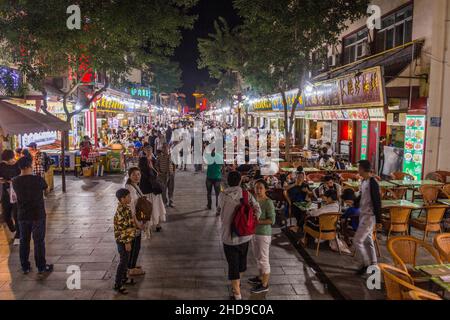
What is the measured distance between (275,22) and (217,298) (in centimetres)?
1156

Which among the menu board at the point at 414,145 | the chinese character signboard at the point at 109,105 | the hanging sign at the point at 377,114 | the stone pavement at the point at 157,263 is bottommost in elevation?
the stone pavement at the point at 157,263

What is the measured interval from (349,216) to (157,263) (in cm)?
386

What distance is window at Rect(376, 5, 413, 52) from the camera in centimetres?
1438

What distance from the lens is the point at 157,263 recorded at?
7406mm

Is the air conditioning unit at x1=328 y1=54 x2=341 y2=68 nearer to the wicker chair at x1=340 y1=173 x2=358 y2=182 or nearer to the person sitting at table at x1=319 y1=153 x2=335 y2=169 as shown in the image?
the person sitting at table at x1=319 y1=153 x2=335 y2=169

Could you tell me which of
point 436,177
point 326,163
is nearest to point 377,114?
point 436,177

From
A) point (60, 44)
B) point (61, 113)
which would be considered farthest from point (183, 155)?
point (60, 44)

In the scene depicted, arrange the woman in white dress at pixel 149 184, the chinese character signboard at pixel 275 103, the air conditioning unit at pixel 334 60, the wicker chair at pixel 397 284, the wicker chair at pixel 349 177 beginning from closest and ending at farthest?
the wicker chair at pixel 397 284
the woman in white dress at pixel 149 184
the wicker chair at pixel 349 177
the chinese character signboard at pixel 275 103
the air conditioning unit at pixel 334 60

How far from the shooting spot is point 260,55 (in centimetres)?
1620

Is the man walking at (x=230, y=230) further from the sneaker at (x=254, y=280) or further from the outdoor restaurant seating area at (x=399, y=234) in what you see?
the outdoor restaurant seating area at (x=399, y=234)

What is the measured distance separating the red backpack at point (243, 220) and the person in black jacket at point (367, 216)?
7.23 feet

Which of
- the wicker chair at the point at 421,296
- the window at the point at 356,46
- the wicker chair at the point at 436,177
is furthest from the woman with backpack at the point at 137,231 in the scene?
the window at the point at 356,46

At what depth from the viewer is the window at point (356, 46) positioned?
18097mm
